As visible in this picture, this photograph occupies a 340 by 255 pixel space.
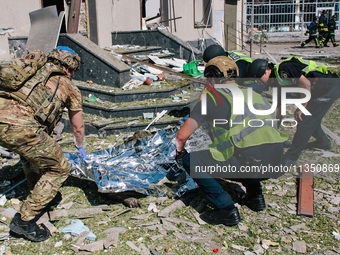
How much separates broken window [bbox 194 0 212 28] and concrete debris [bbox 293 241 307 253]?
13.1 metres

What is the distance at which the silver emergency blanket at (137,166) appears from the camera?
4.19m

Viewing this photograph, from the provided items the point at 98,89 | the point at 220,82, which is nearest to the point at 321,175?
the point at 220,82

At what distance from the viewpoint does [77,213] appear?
12.8ft

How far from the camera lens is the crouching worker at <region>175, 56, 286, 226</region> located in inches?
133

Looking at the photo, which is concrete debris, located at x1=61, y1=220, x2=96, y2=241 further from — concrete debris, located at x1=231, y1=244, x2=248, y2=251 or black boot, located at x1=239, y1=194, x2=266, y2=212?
black boot, located at x1=239, y1=194, x2=266, y2=212

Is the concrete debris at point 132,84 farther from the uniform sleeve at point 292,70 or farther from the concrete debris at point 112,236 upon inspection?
the concrete debris at point 112,236

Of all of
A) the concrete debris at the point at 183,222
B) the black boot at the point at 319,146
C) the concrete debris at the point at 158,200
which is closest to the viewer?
the concrete debris at the point at 183,222

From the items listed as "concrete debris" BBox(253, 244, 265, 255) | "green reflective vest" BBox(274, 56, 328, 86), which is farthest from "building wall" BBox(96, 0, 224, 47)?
"concrete debris" BBox(253, 244, 265, 255)

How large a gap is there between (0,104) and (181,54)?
8378 mm

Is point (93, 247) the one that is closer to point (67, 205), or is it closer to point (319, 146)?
point (67, 205)

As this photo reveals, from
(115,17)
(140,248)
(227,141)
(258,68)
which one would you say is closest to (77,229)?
(140,248)

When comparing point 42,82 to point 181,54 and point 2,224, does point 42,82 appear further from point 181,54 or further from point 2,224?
point 181,54

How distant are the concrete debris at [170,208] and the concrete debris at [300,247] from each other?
1.27m

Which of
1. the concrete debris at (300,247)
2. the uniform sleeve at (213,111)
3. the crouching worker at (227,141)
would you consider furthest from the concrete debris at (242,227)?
the uniform sleeve at (213,111)
